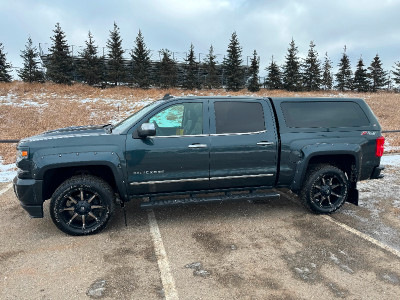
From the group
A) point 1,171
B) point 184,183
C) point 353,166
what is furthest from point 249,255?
point 1,171

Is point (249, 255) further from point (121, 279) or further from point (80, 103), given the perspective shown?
point (80, 103)

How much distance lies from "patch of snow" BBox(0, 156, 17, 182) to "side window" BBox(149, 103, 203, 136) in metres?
4.63

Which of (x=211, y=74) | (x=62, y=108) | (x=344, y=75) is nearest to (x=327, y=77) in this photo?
(x=344, y=75)

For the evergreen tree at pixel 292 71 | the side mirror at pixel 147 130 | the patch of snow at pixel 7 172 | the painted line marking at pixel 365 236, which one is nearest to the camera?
the painted line marking at pixel 365 236

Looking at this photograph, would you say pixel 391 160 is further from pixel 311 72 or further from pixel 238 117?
pixel 311 72

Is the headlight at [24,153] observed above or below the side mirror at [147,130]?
below

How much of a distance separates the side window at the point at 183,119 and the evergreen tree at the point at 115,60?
2700 centimetres

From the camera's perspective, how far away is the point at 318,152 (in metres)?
4.58

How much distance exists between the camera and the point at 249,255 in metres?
3.50

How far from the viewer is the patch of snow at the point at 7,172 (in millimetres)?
6824

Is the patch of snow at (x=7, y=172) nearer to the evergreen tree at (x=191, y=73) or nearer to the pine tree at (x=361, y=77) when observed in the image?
the evergreen tree at (x=191, y=73)

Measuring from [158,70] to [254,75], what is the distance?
1190 cm

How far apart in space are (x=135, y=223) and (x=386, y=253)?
344 cm

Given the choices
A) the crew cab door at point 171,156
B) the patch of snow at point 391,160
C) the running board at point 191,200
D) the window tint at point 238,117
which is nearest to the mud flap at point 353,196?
the running board at point 191,200
